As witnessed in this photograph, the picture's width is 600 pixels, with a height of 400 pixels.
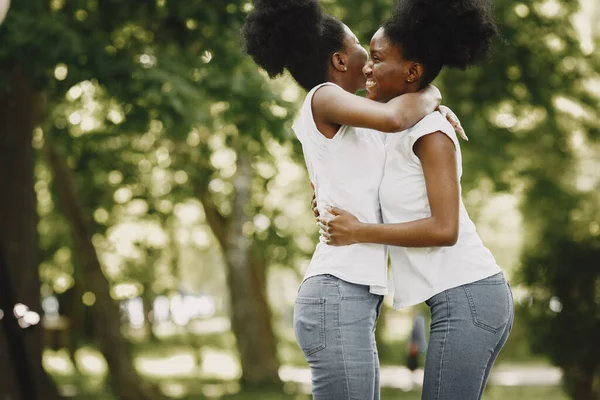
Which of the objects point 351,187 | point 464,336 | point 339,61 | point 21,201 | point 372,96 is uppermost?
point 21,201

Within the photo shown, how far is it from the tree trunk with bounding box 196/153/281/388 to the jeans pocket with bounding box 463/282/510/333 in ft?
45.8

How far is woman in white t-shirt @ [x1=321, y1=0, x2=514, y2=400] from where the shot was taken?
9.20 feet

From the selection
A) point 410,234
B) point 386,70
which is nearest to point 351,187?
point 410,234

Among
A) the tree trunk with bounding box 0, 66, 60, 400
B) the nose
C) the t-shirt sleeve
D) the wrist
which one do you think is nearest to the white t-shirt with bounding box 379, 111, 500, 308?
the t-shirt sleeve

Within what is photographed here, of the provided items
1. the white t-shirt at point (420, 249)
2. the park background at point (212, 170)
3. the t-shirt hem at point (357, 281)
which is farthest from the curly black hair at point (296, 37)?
the park background at point (212, 170)

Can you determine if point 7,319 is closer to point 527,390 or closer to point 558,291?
point 558,291

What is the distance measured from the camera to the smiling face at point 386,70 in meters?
2.92

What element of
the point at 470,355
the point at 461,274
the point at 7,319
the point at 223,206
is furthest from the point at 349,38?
Answer: the point at 223,206

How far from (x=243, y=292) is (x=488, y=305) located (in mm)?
15069

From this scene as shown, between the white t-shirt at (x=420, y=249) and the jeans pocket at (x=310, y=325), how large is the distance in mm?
270

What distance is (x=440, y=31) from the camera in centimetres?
285

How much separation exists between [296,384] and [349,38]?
1597cm

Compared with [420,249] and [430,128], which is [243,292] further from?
[430,128]

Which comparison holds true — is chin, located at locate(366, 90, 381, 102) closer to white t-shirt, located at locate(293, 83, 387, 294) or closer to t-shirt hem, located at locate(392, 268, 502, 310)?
white t-shirt, located at locate(293, 83, 387, 294)
